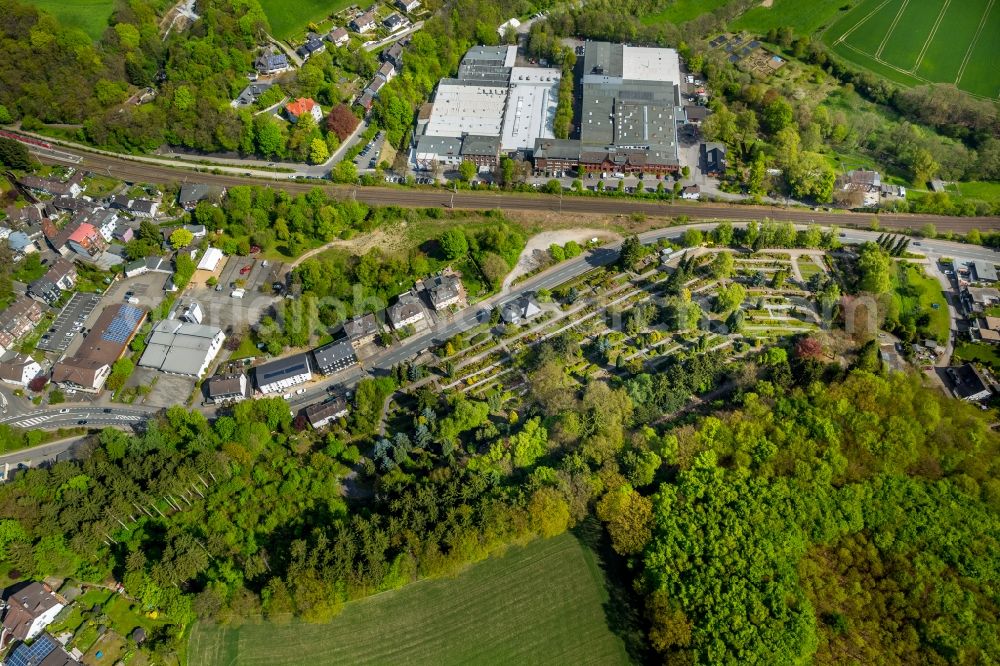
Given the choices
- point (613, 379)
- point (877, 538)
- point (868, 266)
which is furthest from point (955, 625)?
point (868, 266)

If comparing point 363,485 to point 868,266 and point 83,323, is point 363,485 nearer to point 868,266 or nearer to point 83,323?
point 83,323

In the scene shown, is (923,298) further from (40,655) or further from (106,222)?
(106,222)

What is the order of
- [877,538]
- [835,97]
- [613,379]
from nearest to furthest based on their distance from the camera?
[877,538] → [613,379] → [835,97]

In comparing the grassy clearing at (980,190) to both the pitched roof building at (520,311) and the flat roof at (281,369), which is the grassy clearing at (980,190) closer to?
the pitched roof building at (520,311)

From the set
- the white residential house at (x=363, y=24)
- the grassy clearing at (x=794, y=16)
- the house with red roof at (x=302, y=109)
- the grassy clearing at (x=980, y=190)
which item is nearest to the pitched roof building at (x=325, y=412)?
the house with red roof at (x=302, y=109)

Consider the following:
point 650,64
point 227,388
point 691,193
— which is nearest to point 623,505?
point 227,388

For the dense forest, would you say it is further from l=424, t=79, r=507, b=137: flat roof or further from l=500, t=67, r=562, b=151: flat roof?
l=424, t=79, r=507, b=137: flat roof

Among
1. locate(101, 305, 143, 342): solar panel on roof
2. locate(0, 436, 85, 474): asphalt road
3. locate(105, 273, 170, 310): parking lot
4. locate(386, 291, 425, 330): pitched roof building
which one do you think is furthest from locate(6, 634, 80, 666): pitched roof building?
locate(386, 291, 425, 330): pitched roof building

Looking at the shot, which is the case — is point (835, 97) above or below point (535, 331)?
above
